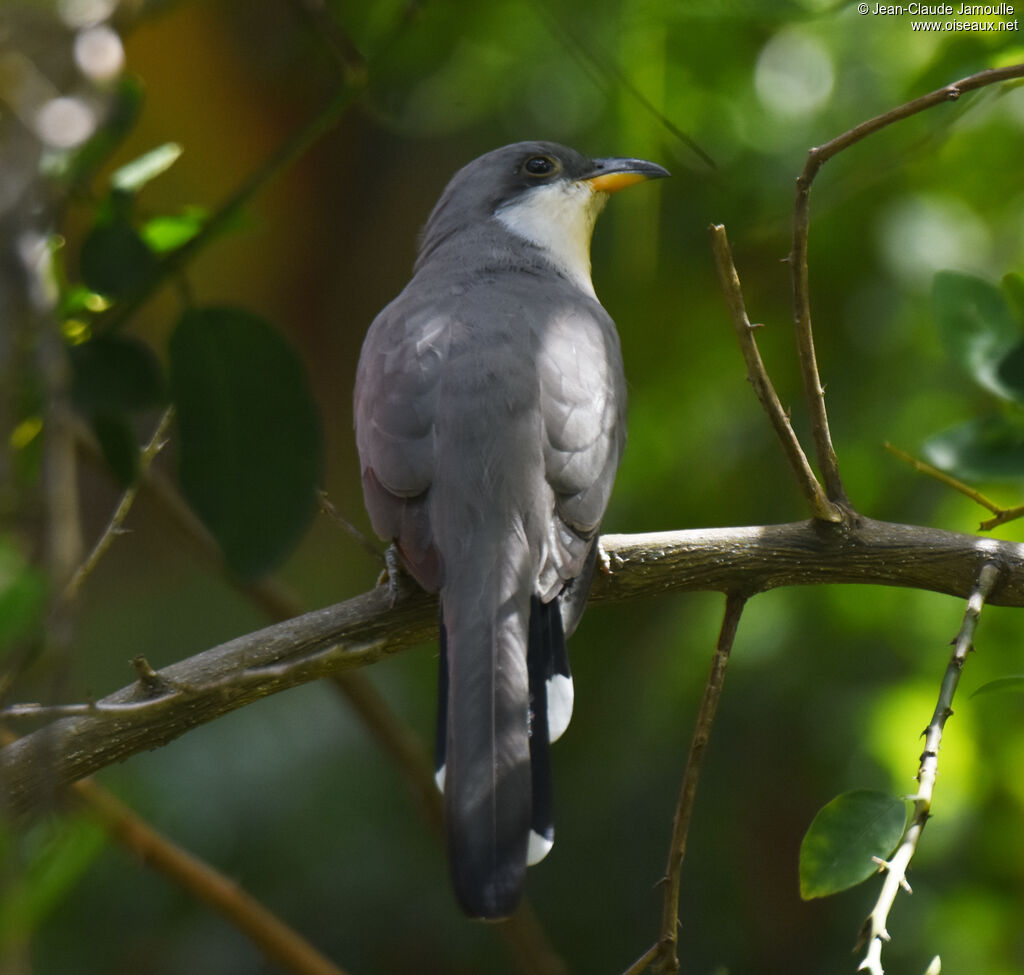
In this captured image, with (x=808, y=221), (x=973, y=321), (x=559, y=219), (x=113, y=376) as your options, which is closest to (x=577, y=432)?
(x=808, y=221)

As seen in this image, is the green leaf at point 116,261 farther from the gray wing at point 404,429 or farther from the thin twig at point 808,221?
the thin twig at point 808,221

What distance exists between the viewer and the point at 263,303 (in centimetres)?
661

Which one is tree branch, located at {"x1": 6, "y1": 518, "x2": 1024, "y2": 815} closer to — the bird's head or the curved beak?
the bird's head

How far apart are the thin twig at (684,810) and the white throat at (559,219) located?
1.80 meters

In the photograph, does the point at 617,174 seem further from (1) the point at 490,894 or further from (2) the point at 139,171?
(1) the point at 490,894

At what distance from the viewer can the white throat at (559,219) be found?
385 centimetres

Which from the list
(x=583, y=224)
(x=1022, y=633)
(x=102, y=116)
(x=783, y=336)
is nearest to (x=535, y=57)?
(x=583, y=224)

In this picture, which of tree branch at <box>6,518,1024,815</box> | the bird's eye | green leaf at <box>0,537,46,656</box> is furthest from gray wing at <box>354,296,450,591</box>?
the bird's eye

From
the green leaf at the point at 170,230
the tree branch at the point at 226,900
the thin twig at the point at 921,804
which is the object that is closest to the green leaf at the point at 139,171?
the green leaf at the point at 170,230

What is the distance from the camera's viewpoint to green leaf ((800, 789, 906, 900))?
1.71m

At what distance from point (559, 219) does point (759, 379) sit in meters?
1.92

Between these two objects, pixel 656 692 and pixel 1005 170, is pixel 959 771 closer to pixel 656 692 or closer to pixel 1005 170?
pixel 656 692

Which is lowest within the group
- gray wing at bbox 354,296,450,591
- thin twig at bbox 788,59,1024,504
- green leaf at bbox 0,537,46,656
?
gray wing at bbox 354,296,450,591

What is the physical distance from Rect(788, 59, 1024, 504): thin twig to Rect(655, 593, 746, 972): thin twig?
0.36m
